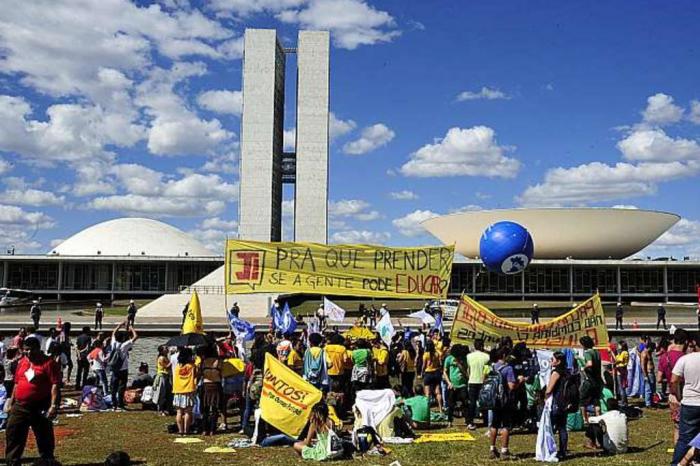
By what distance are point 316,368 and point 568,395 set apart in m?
4.17

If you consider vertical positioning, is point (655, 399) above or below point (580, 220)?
below

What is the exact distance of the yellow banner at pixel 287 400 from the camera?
946 centimetres

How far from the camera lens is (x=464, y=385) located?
11.7m

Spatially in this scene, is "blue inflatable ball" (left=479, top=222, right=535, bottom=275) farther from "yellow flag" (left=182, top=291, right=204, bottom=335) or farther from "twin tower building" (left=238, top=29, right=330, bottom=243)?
"twin tower building" (left=238, top=29, right=330, bottom=243)

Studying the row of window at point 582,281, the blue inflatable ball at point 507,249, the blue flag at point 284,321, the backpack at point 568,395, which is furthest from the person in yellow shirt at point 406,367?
the row of window at point 582,281

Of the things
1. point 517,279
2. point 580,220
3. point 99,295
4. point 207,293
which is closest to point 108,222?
point 99,295

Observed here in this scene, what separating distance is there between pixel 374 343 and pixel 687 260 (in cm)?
6024

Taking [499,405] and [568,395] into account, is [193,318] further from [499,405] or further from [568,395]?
[568,395]

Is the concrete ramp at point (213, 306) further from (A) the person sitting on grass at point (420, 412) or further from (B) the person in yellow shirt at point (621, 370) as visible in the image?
(A) the person sitting on grass at point (420, 412)

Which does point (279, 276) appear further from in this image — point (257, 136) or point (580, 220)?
point (257, 136)

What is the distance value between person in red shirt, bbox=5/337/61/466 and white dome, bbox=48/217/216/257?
245ft

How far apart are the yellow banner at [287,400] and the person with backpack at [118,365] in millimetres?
4240

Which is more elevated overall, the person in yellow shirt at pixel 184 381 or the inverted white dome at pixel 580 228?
the inverted white dome at pixel 580 228

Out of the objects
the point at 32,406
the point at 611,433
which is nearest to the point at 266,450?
the point at 32,406
